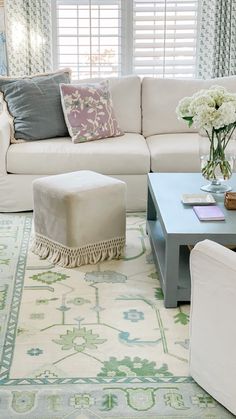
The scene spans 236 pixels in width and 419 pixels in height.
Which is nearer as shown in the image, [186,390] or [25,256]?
[186,390]

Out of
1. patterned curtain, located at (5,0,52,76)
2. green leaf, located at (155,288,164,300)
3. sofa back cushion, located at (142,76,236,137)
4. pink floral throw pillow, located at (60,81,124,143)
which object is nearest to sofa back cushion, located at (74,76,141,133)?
sofa back cushion, located at (142,76,236,137)

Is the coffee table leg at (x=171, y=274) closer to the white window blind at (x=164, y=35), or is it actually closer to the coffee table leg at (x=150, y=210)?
the coffee table leg at (x=150, y=210)

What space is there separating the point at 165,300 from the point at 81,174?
1.06 meters

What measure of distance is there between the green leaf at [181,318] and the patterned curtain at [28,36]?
3.08m

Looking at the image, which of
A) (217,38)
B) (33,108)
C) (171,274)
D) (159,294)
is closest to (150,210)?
(159,294)

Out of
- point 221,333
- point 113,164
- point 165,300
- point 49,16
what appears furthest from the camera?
point 49,16

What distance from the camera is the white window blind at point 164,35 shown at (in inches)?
209

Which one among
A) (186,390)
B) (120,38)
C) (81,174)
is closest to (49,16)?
(120,38)

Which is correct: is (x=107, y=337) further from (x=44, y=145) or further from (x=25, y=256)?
(x=44, y=145)

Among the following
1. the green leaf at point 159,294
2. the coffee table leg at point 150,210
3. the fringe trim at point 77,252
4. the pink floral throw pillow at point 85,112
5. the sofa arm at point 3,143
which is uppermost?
the pink floral throw pillow at point 85,112

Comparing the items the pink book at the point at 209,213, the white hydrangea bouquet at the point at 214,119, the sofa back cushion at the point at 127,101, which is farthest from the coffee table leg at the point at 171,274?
the sofa back cushion at the point at 127,101

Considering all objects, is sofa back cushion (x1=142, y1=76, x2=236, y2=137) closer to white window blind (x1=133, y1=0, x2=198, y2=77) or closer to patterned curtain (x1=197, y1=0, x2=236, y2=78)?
patterned curtain (x1=197, y1=0, x2=236, y2=78)

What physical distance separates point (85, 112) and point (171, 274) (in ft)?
6.25

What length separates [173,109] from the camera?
4758 millimetres
